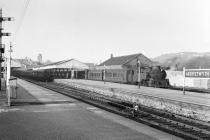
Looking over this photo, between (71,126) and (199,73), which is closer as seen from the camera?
(71,126)

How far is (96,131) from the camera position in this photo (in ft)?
31.1

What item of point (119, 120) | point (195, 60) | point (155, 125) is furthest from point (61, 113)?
point (195, 60)

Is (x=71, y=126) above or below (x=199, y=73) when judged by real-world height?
below

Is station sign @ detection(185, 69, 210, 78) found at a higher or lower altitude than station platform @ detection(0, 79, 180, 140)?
higher

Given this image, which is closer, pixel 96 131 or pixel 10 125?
pixel 96 131

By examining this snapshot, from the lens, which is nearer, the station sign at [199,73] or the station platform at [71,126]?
the station platform at [71,126]

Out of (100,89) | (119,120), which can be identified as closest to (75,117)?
(119,120)

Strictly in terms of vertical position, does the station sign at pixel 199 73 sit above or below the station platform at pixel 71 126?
above

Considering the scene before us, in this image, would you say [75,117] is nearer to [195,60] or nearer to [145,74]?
[145,74]

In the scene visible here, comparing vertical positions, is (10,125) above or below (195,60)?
below

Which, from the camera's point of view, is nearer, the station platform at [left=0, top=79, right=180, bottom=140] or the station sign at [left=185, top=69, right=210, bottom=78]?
the station platform at [left=0, top=79, right=180, bottom=140]

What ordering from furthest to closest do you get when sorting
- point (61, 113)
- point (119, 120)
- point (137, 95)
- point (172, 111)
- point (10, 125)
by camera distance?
point (137, 95)
point (172, 111)
point (61, 113)
point (119, 120)
point (10, 125)

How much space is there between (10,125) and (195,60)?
11531cm

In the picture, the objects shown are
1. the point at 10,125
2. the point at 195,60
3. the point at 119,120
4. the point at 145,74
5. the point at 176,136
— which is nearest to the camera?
the point at 176,136
